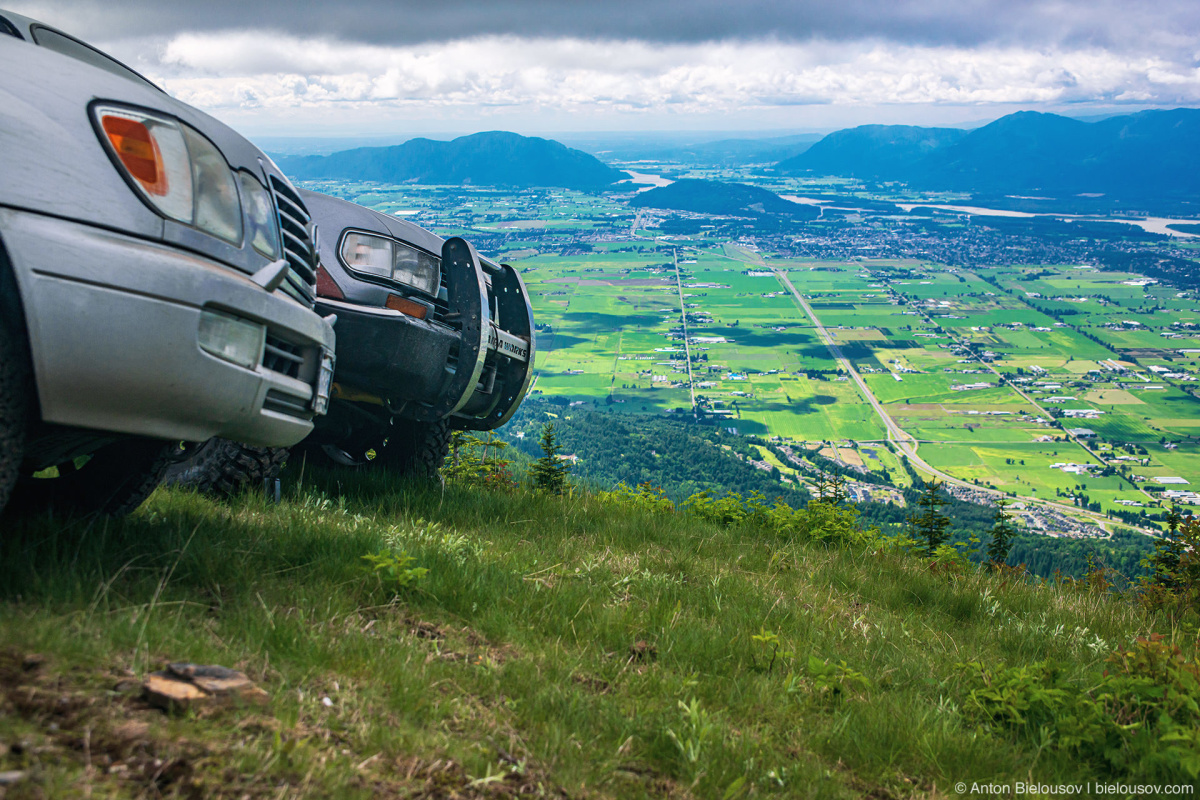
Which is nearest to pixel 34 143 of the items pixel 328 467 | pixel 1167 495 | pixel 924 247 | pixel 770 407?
pixel 328 467

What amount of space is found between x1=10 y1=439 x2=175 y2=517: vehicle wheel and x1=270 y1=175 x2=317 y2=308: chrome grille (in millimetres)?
960

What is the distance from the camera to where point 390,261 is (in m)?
5.74

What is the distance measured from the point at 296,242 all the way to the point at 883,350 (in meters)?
98.8

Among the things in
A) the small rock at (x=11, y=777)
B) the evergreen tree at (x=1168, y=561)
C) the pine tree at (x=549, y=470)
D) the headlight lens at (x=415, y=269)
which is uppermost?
the headlight lens at (x=415, y=269)

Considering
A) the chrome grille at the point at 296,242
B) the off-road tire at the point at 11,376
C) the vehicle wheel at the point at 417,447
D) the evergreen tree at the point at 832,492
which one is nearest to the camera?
the off-road tire at the point at 11,376

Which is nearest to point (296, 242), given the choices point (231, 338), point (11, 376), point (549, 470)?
point (231, 338)

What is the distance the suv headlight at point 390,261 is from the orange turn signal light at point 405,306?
218mm

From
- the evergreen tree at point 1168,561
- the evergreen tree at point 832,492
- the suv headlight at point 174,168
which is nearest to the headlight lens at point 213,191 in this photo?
the suv headlight at point 174,168

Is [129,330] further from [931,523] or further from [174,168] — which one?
[931,523]

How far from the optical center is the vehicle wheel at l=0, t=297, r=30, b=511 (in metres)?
2.20

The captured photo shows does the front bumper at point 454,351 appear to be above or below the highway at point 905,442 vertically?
above

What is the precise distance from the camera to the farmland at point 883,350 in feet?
206

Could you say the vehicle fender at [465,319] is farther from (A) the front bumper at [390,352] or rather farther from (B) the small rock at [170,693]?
(B) the small rock at [170,693]

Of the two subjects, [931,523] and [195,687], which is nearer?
[195,687]
